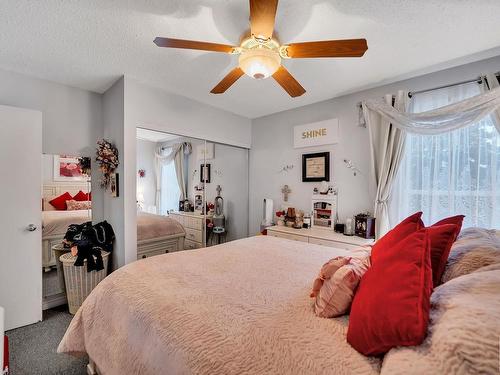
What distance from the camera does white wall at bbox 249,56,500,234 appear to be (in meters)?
2.45

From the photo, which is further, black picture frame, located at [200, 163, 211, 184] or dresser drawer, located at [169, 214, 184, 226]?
black picture frame, located at [200, 163, 211, 184]

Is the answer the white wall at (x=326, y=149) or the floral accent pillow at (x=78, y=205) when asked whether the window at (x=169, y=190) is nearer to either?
the floral accent pillow at (x=78, y=205)

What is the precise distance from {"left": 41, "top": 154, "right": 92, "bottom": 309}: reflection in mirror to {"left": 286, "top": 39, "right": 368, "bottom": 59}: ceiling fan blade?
8.81 feet

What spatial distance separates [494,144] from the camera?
6.64 feet

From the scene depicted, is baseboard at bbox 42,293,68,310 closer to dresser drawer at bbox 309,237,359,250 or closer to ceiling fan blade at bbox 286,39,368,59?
dresser drawer at bbox 309,237,359,250

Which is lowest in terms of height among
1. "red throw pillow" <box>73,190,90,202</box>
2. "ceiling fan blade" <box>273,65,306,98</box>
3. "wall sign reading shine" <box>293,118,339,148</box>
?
"red throw pillow" <box>73,190,90,202</box>

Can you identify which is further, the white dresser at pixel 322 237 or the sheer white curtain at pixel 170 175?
the sheer white curtain at pixel 170 175

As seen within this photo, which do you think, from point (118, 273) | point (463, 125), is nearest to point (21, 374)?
point (118, 273)

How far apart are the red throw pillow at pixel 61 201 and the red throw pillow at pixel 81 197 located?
6cm

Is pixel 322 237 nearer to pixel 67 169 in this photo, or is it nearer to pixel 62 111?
pixel 67 169

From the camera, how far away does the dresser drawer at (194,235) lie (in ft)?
11.0

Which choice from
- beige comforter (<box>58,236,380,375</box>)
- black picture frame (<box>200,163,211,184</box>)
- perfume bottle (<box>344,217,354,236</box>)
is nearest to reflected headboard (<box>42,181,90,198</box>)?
black picture frame (<box>200,163,211,184</box>)

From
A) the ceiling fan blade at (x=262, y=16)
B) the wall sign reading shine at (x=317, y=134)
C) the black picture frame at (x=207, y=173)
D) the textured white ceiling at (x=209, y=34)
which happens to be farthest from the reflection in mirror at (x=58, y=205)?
the wall sign reading shine at (x=317, y=134)

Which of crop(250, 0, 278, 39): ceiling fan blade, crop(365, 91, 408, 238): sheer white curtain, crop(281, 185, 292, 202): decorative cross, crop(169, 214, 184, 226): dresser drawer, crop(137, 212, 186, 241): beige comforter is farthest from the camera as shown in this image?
crop(281, 185, 292, 202): decorative cross
